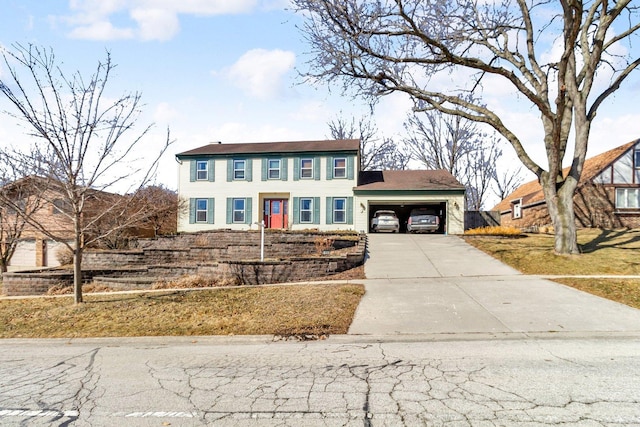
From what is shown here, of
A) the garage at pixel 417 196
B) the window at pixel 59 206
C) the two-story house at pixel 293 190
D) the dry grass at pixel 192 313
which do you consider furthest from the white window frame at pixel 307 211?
the window at pixel 59 206

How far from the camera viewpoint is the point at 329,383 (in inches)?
175

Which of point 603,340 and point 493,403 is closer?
point 493,403

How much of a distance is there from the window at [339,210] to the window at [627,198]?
673 inches

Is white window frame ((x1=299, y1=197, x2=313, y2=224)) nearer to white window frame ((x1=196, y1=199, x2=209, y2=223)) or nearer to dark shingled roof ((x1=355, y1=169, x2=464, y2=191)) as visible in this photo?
dark shingled roof ((x1=355, y1=169, x2=464, y2=191))

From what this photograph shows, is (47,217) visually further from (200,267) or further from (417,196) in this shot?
(417,196)

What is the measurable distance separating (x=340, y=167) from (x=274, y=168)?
421 cm

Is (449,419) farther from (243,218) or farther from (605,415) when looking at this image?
(243,218)

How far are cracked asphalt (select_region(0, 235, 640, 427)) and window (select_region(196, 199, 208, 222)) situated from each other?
746 inches

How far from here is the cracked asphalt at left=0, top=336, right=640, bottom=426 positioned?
11.9ft

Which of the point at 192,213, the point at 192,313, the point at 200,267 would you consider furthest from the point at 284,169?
the point at 192,313

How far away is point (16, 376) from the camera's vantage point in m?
5.08

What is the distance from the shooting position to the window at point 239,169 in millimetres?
25875

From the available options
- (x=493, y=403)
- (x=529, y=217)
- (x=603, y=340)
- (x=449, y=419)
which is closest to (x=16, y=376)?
(x=449, y=419)

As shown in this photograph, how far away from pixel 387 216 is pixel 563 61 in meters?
12.0
